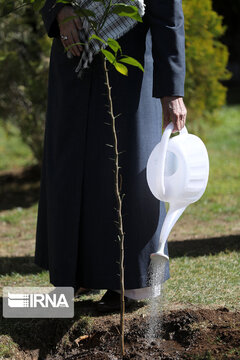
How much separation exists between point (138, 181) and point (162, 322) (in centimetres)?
67

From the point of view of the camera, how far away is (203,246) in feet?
13.7

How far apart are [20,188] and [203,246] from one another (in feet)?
9.50

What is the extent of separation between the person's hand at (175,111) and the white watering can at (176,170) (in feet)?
0.14

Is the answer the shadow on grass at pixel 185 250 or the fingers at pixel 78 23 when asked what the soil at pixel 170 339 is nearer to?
the shadow on grass at pixel 185 250

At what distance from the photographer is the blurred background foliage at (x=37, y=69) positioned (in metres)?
5.55

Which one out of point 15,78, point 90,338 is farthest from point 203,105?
point 90,338

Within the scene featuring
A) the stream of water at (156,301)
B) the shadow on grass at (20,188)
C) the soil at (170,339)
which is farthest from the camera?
the shadow on grass at (20,188)

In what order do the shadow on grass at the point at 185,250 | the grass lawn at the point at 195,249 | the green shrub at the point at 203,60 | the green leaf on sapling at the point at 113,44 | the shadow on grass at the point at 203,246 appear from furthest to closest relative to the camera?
the green shrub at the point at 203,60 → the shadow on grass at the point at 203,246 → the shadow on grass at the point at 185,250 → the grass lawn at the point at 195,249 → the green leaf on sapling at the point at 113,44

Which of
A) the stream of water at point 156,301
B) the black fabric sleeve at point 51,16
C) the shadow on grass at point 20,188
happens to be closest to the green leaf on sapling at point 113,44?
the black fabric sleeve at point 51,16

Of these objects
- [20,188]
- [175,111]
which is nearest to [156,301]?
[175,111]

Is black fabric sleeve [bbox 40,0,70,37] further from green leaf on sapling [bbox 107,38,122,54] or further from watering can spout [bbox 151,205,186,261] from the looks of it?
watering can spout [bbox 151,205,186,261]

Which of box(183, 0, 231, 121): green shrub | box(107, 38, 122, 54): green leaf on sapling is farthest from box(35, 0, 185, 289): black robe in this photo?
box(183, 0, 231, 121): green shrub

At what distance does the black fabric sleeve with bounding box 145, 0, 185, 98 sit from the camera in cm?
267

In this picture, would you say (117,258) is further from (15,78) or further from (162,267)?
(15,78)
